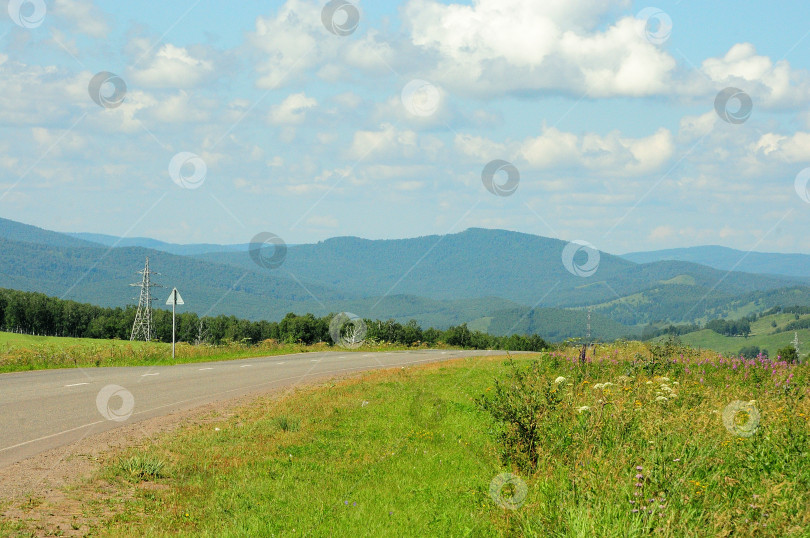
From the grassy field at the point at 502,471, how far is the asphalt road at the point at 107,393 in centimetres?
197

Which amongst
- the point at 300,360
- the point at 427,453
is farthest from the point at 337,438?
the point at 300,360

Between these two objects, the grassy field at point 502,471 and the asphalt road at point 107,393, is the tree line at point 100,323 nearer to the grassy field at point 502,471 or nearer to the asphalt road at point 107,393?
the asphalt road at point 107,393

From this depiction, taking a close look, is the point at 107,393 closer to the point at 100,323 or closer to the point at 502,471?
the point at 502,471

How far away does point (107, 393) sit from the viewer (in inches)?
701

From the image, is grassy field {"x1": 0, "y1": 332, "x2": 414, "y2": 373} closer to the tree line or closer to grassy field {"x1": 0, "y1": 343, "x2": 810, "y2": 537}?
grassy field {"x1": 0, "y1": 343, "x2": 810, "y2": 537}

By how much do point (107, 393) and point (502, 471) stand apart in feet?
40.5

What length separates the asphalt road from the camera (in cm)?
1232

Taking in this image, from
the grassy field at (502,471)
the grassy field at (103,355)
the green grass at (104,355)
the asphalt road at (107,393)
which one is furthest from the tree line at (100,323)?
the grassy field at (502,471)

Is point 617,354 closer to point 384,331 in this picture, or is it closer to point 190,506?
point 190,506

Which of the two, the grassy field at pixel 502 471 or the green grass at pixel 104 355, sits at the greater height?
the green grass at pixel 104 355

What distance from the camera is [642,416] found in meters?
9.55

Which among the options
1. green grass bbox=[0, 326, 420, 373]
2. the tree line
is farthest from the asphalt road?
the tree line

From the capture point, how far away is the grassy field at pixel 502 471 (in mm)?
6488

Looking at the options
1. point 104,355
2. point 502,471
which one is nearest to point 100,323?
point 104,355
